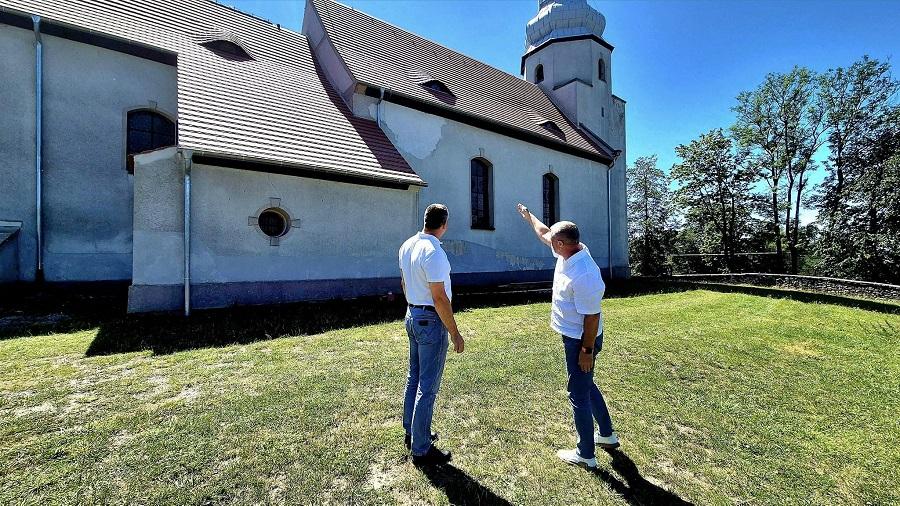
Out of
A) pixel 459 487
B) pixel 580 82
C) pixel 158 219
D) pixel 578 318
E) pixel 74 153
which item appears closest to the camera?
pixel 459 487

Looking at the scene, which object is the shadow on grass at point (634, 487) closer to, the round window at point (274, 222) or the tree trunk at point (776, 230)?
the round window at point (274, 222)

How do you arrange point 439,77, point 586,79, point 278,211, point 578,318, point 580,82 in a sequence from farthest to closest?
point 586,79 < point 580,82 < point 439,77 < point 278,211 < point 578,318

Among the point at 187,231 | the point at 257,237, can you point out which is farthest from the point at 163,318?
the point at 257,237

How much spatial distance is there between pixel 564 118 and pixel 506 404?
17306mm

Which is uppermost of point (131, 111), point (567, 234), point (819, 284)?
point (131, 111)

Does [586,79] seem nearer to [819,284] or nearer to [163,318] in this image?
[819,284]

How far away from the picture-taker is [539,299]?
10336 millimetres

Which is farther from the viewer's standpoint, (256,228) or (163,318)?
(256,228)

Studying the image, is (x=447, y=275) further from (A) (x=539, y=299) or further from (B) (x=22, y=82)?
(B) (x=22, y=82)

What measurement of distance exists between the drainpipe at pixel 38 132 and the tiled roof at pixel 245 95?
63 cm

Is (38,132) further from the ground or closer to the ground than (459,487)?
further from the ground

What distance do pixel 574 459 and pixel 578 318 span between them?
99cm

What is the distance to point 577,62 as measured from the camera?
61.7 ft

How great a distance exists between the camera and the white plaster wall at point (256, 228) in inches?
283
